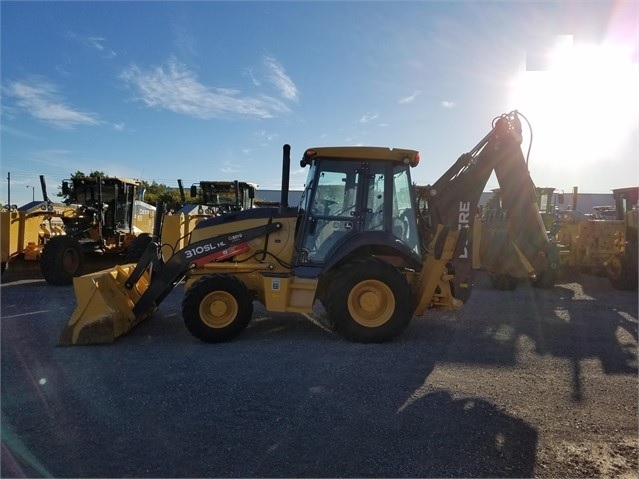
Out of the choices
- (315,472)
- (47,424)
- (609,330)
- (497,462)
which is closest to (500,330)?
(609,330)

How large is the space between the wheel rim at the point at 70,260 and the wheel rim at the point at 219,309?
21.2 ft

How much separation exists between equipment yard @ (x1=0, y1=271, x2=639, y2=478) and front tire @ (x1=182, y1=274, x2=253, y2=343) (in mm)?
192

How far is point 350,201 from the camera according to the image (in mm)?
6438

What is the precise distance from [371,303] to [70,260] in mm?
8068

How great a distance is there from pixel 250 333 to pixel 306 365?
5.43 ft

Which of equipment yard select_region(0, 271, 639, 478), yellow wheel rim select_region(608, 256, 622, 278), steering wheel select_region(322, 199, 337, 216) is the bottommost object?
equipment yard select_region(0, 271, 639, 478)

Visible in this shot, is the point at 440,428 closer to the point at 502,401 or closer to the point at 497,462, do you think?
the point at 497,462

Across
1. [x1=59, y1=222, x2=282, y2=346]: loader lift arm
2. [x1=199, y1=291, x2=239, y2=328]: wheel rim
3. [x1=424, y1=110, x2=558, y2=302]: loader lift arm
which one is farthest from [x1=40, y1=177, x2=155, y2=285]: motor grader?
[x1=424, y1=110, x2=558, y2=302]: loader lift arm

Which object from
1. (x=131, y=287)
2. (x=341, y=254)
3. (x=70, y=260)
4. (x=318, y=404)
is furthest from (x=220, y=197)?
(x=318, y=404)

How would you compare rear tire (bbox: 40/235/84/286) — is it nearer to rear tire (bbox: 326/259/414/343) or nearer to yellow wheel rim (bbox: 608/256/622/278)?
rear tire (bbox: 326/259/414/343)

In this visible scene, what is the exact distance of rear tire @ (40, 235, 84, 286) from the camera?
10859 millimetres

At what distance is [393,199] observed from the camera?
21.2ft

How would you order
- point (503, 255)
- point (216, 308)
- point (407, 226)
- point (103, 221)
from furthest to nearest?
point (103, 221) < point (503, 255) < point (407, 226) < point (216, 308)

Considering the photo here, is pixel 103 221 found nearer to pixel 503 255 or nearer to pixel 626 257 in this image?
pixel 503 255
